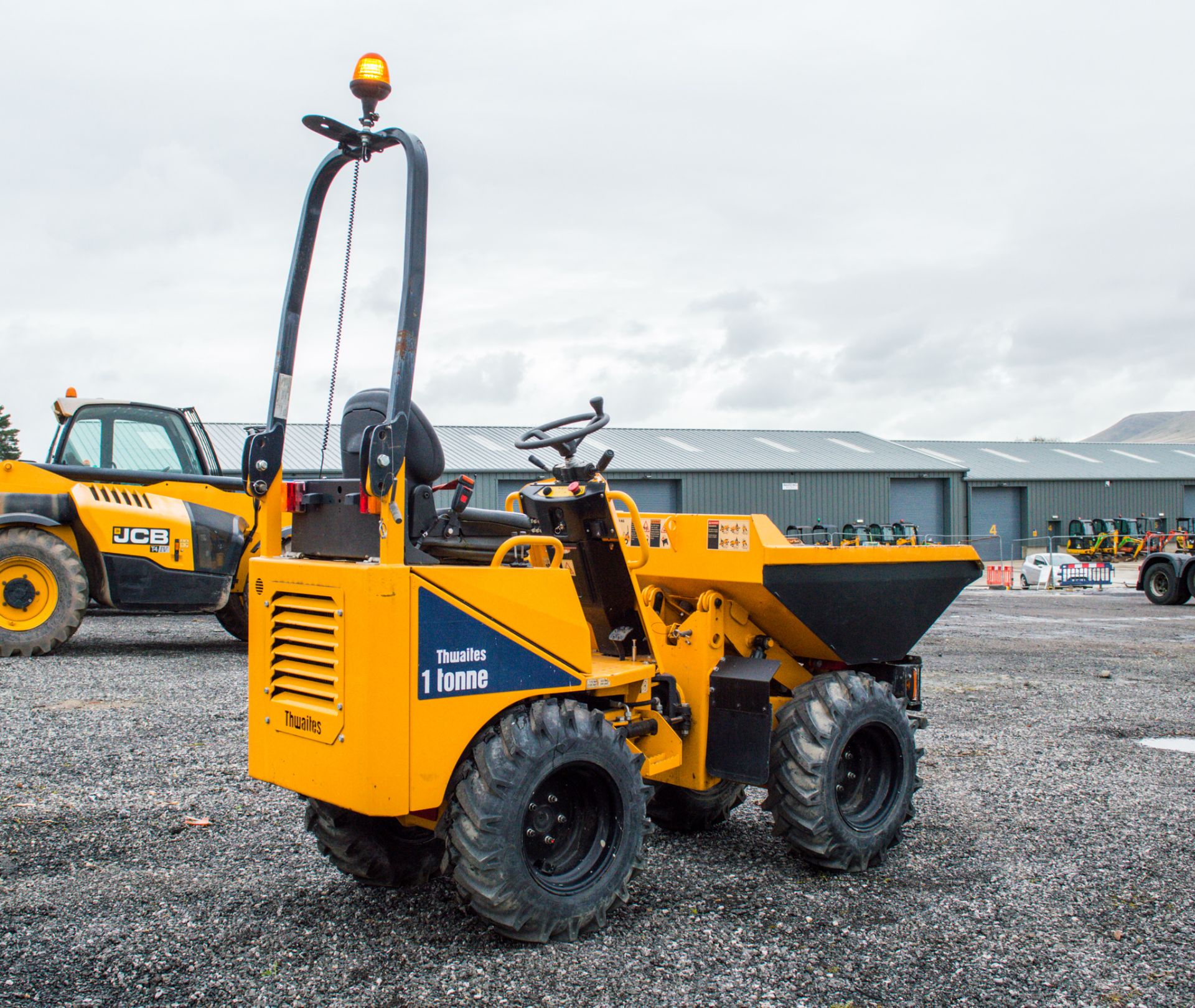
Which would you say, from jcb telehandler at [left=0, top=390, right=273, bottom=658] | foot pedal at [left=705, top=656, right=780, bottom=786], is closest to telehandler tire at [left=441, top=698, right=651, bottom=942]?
foot pedal at [left=705, top=656, right=780, bottom=786]

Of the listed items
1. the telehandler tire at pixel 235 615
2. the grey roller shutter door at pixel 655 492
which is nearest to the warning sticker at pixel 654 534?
the telehandler tire at pixel 235 615

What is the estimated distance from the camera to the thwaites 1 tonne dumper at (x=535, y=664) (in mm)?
3711

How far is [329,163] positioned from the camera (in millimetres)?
4336

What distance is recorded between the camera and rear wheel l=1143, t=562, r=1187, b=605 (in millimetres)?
21844

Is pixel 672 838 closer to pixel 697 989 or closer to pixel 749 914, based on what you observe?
pixel 749 914

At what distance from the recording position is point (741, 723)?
480 centimetres

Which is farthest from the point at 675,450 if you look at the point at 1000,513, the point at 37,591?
the point at 37,591

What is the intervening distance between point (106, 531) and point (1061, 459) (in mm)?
48531

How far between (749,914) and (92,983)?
8.00 ft

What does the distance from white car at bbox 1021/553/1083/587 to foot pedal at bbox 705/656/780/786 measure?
2498 centimetres

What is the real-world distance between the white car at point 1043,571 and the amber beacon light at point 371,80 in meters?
26.7

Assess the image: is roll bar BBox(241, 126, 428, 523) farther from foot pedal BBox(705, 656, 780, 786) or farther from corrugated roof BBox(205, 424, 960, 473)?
corrugated roof BBox(205, 424, 960, 473)

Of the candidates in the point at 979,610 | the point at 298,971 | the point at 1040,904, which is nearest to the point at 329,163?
the point at 298,971

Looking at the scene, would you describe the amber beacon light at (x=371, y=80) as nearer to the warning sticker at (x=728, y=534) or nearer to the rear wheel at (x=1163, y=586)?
the warning sticker at (x=728, y=534)
